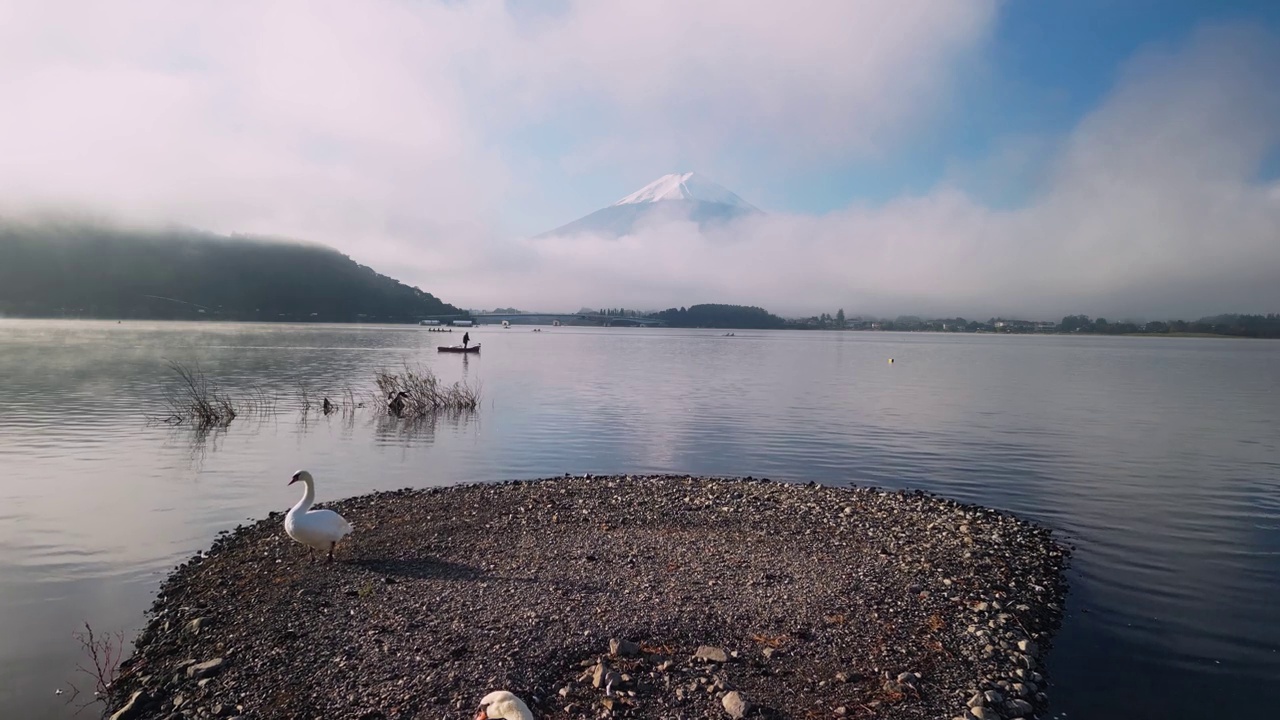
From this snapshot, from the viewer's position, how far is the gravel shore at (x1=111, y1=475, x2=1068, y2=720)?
290 inches

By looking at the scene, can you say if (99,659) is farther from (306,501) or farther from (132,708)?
(306,501)

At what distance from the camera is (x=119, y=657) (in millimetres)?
9023

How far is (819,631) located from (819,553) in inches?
134

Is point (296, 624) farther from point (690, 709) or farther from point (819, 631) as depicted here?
point (819, 631)

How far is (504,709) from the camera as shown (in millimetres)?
6328

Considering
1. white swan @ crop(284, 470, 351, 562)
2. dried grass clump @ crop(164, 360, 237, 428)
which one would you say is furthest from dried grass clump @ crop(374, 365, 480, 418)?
white swan @ crop(284, 470, 351, 562)

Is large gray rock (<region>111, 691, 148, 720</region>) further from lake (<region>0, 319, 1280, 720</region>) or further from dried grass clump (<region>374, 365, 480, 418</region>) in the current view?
dried grass clump (<region>374, 365, 480, 418</region>)

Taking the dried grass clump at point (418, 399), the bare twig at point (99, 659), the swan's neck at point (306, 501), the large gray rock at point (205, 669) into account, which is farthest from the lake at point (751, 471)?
the swan's neck at point (306, 501)

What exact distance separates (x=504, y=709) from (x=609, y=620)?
8.99ft

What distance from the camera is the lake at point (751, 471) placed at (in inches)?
388

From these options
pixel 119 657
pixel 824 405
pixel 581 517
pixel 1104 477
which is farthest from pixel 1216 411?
pixel 119 657

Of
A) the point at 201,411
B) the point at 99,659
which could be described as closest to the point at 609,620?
the point at 99,659

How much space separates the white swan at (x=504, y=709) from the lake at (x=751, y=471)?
531 centimetres

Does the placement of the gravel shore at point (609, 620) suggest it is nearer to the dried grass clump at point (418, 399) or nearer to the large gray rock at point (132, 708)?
the large gray rock at point (132, 708)
